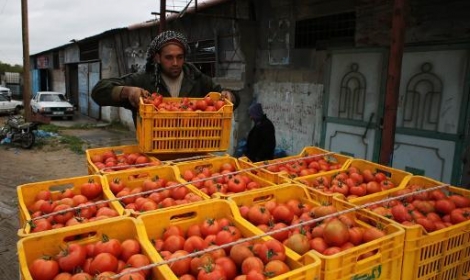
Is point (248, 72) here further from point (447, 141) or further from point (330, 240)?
point (330, 240)

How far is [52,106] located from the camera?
2003 centimetres

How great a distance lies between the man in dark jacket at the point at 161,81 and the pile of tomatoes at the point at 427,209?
181cm

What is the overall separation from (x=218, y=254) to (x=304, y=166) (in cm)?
180

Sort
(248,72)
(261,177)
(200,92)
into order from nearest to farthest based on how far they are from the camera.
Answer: (261,177) < (200,92) < (248,72)

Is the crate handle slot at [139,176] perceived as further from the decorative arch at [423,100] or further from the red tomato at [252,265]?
the decorative arch at [423,100]

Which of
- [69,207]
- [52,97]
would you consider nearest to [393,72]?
[69,207]

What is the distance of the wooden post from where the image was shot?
3.90 meters

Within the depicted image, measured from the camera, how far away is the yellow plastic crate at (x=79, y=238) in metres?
1.70

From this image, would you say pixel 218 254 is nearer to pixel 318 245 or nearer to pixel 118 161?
pixel 318 245

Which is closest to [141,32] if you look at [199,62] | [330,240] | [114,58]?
[114,58]

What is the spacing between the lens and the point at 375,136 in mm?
6328

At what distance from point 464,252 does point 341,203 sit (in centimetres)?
80

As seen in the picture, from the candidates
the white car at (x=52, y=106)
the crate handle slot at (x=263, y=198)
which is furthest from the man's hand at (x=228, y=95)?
the white car at (x=52, y=106)

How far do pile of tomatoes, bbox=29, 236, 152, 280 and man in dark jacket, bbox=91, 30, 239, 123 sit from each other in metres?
1.63
